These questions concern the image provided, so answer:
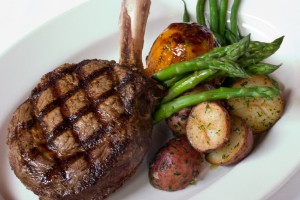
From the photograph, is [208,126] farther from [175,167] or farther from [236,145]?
[175,167]

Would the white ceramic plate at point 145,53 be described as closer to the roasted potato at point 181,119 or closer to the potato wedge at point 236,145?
the potato wedge at point 236,145

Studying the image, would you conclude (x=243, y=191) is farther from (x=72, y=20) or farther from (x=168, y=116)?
(x=72, y=20)

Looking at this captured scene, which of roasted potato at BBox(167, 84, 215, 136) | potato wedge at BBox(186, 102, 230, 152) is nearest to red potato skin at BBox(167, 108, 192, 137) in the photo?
roasted potato at BBox(167, 84, 215, 136)

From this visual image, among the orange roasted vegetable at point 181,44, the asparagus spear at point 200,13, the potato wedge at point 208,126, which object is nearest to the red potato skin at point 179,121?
the potato wedge at point 208,126

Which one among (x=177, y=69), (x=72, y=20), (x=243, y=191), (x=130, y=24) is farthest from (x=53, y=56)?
(x=243, y=191)

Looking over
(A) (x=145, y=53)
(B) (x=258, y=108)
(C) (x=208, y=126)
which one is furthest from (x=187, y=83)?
(A) (x=145, y=53)

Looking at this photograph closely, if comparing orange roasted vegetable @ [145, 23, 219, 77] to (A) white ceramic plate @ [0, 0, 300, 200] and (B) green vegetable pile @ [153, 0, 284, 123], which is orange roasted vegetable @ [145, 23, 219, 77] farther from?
(A) white ceramic plate @ [0, 0, 300, 200]
